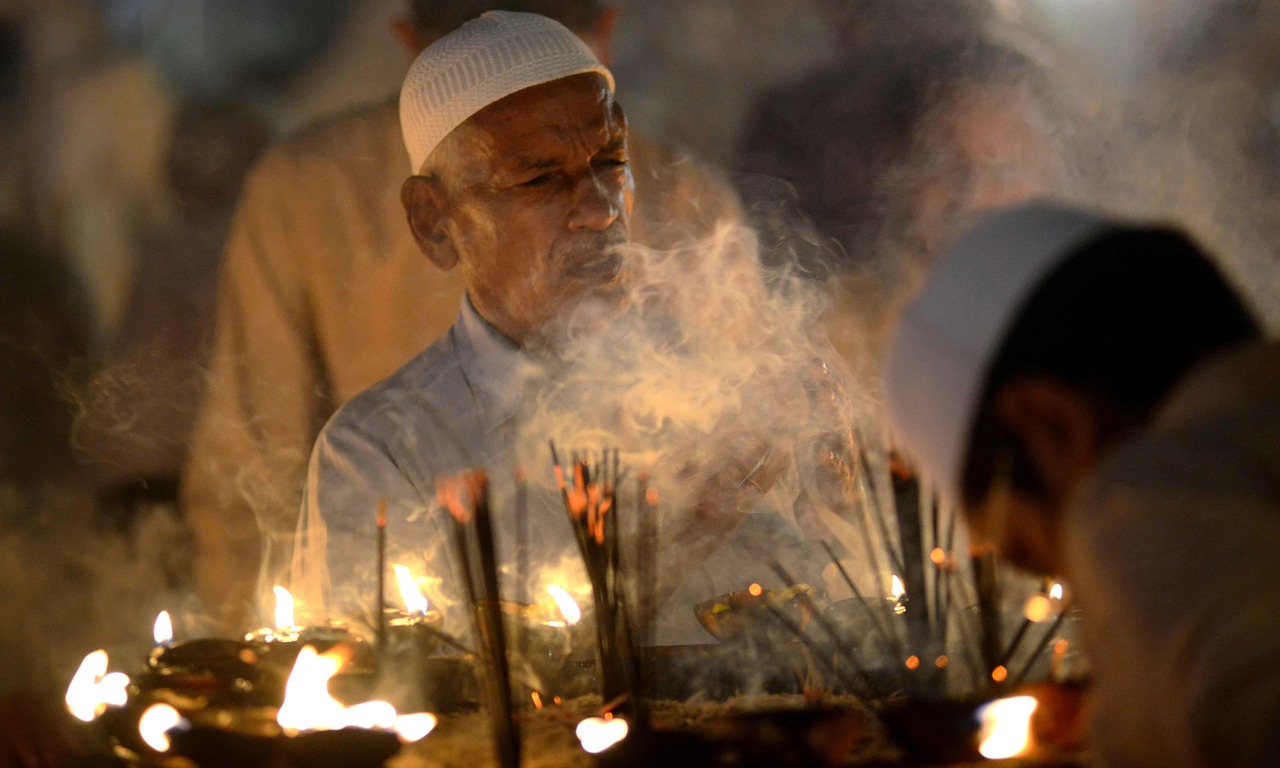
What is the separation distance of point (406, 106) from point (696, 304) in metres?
1.20

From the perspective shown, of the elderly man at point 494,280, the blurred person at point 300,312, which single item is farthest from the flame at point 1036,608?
the blurred person at point 300,312

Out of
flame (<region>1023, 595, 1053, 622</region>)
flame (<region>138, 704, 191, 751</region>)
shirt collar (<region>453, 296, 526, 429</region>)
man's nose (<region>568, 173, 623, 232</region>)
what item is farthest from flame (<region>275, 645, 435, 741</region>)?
man's nose (<region>568, 173, 623, 232</region>)

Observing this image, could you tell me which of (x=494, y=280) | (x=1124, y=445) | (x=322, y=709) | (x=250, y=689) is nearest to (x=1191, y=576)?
(x=1124, y=445)

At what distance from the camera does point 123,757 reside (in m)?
2.28

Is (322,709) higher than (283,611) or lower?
lower

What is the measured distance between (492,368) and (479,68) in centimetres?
98

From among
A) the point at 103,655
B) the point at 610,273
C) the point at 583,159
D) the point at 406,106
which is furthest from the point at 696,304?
the point at 103,655

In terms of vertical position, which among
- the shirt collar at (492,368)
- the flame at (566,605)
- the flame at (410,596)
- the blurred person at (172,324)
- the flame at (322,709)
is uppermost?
the blurred person at (172,324)

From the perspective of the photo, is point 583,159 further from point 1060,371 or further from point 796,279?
point 1060,371

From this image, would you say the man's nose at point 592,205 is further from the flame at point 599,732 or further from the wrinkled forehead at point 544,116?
the flame at point 599,732

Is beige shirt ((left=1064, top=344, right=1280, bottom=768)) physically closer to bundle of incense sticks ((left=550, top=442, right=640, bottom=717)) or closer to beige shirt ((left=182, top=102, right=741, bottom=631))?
bundle of incense sticks ((left=550, top=442, right=640, bottom=717))

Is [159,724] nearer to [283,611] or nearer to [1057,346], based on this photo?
[283,611]

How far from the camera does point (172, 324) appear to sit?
4.12 meters

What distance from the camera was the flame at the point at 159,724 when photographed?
2143 millimetres
